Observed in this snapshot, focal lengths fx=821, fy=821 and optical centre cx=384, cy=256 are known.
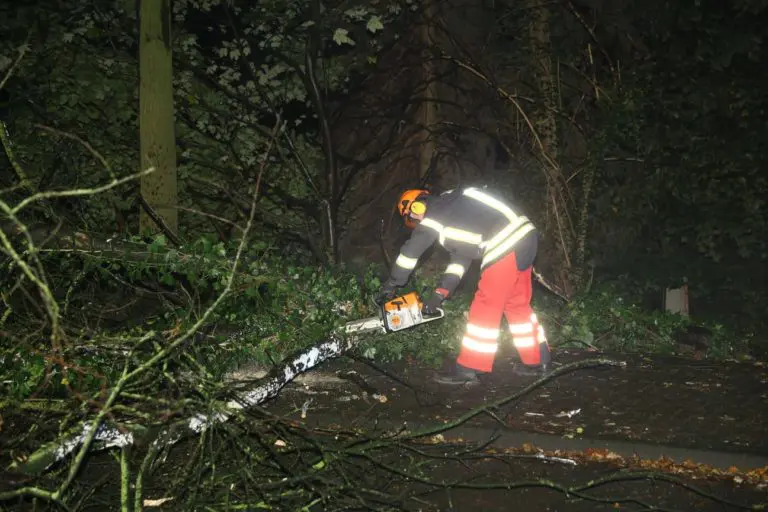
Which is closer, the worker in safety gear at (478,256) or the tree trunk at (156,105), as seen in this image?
the worker in safety gear at (478,256)

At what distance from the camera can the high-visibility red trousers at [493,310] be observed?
21.0 ft

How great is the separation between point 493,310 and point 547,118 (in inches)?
155

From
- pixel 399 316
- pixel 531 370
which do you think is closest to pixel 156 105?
pixel 399 316

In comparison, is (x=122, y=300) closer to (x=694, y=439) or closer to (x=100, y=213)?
(x=100, y=213)

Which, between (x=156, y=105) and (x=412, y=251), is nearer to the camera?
(x=412, y=251)

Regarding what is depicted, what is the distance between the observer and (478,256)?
21.6ft

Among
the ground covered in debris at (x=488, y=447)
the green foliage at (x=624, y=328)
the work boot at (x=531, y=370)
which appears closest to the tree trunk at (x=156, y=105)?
the ground covered in debris at (x=488, y=447)

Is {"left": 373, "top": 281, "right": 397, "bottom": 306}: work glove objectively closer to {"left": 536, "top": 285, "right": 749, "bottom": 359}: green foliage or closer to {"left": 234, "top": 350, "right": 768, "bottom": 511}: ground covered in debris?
{"left": 234, "top": 350, "right": 768, "bottom": 511}: ground covered in debris

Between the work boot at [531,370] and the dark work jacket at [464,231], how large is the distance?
36.6 inches

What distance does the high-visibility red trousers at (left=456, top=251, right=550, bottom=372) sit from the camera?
6.40 metres

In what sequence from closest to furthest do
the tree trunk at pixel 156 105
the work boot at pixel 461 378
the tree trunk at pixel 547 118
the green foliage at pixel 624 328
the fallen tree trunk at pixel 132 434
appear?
the fallen tree trunk at pixel 132 434, the work boot at pixel 461 378, the tree trunk at pixel 156 105, the green foliage at pixel 624 328, the tree trunk at pixel 547 118

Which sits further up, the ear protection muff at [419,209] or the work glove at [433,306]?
the ear protection muff at [419,209]

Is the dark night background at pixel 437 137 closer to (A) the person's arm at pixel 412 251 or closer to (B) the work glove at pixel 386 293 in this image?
(B) the work glove at pixel 386 293

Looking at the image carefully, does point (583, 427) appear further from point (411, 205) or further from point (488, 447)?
point (411, 205)
